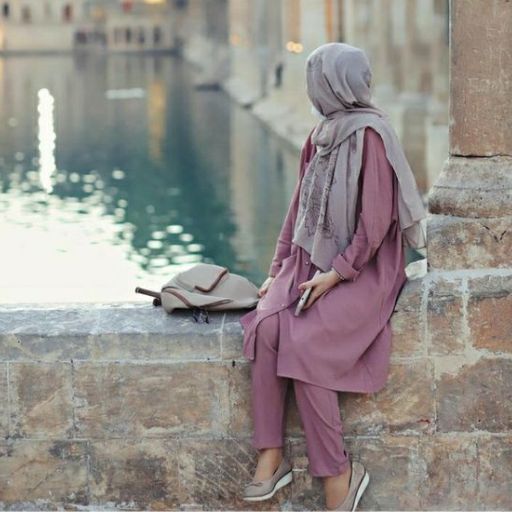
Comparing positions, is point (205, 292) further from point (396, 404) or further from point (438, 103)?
point (438, 103)

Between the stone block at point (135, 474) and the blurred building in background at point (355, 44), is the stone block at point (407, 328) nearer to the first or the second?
the stone block at point (135, 474)

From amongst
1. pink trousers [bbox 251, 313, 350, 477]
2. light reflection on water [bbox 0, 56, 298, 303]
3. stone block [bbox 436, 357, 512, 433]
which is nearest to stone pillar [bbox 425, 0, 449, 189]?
→ light reflection on water [bbox 0, 56, 298, 303]

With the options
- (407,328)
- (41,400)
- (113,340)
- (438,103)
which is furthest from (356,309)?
(438,103)

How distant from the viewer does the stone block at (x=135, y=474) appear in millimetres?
4574

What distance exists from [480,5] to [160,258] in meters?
10.4

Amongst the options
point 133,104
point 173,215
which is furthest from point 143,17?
point 173,215

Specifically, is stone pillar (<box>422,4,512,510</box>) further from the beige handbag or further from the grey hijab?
the beige handbag

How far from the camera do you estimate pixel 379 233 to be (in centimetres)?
432

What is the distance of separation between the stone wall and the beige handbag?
50 mm

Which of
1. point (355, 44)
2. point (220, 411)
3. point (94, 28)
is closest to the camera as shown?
point (220, 411)

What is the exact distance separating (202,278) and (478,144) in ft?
2.73

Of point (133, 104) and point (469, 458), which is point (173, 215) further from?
point (133, 104)

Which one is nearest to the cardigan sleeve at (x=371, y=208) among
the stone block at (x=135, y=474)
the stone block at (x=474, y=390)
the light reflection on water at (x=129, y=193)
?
the stone block at (x=474, y=390)

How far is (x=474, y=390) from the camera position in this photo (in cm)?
454
